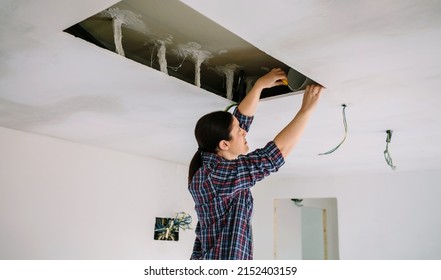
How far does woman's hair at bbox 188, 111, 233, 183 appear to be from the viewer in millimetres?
1879

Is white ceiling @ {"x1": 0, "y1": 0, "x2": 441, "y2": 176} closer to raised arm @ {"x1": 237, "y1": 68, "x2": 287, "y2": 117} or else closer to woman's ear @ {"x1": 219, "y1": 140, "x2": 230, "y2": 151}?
raised arm @ {"x1": 237, "y1": 68, "x2": 287, "y2": 117}

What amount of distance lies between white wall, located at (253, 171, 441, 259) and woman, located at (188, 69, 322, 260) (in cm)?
381

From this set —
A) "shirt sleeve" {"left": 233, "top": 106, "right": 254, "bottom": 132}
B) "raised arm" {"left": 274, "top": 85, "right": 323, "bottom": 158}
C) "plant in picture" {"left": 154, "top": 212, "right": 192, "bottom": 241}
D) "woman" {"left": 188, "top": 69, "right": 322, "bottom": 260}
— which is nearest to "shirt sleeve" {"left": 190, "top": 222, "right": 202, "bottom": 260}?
"woman" {"left": 188, "top": 69, "right": 322, "bottom": 260}

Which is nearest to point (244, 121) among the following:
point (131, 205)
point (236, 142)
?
point (236, 142)

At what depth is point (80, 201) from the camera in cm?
423

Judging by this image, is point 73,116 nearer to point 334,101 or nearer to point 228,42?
point 228,42

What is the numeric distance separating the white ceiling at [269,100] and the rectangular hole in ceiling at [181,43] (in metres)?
0.15

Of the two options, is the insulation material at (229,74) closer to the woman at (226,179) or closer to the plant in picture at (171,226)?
the woman at (226,179)

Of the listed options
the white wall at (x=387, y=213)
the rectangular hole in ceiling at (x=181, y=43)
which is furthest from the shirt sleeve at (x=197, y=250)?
the white wall at (x=387, y=213)

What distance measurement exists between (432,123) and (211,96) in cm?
174

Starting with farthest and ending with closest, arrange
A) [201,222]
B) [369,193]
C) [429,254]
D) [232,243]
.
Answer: [369,193] < [429,254] < [201,222] < [232,243]

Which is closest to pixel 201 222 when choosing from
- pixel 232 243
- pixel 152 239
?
pixel 232 243

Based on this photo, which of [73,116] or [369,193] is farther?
[369,193]

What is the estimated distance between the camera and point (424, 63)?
2150mm
